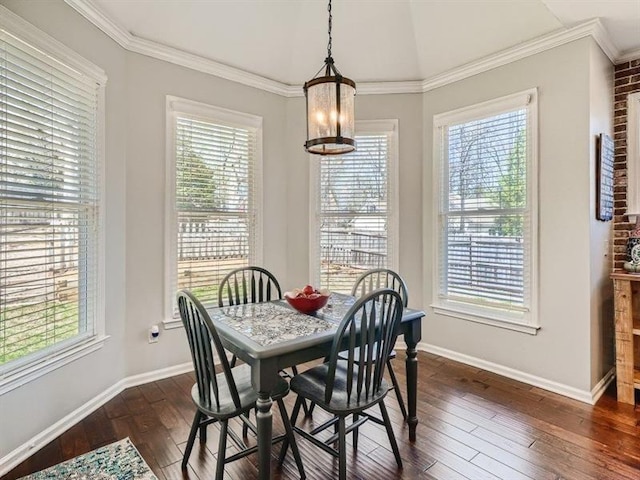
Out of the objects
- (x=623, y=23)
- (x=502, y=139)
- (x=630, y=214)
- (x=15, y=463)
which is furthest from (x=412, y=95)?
(x=15, y=463)

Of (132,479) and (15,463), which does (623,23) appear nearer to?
(132,479)

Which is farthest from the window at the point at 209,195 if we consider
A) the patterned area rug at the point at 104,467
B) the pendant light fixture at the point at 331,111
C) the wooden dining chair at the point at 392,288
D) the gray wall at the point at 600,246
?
the gray wall at the point at 600,246

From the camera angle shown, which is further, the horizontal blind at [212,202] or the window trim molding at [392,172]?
the window trim molding at [392,172]

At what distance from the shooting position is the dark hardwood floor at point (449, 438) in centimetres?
192

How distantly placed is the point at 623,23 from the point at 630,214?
1446 mm

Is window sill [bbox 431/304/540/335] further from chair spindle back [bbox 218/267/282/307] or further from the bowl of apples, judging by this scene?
the bowl of apples

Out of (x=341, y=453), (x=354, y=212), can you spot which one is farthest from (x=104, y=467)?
(x=354, y=212)

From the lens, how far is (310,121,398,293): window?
3.73 m

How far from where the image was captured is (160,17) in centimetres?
284

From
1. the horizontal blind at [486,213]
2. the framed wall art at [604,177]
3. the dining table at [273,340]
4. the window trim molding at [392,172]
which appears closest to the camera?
the dining table at [273,340]

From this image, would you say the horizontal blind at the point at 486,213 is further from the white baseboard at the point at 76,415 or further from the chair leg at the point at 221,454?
the white baseboard at the point at 76,415

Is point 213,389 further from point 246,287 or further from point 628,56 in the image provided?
point 628,56

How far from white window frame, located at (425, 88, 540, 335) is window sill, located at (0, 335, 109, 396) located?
2956mm

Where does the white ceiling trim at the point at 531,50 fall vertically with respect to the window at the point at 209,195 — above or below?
above
